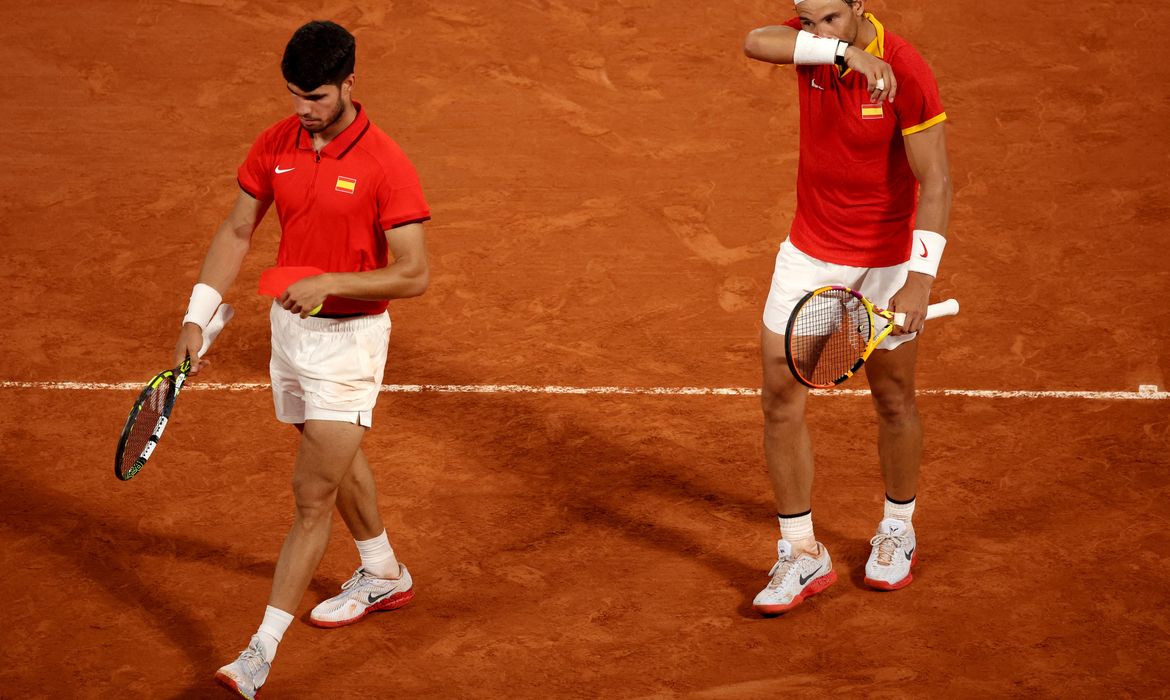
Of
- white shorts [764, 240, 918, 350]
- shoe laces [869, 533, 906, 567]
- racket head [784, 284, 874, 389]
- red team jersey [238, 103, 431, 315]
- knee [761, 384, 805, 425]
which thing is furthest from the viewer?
shoe laces [869, 533, 906, 567]

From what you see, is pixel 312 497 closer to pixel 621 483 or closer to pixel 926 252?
pixel 621 483

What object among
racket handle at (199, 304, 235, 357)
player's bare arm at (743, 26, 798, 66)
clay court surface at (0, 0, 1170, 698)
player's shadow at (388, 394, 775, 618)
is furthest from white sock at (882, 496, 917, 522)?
racket handle at (199, 304, 235, 357)

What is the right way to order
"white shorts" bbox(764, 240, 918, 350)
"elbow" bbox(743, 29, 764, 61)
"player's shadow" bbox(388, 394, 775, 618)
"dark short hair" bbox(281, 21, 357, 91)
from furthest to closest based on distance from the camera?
"player's shadow" bbox(388, 394, 775, 618), "white shorts" bbox(764, 240, 918, 350), "elbow" bbox(743, 29, 764, 61), "dark short hair" bbox(281, 21, 357, 91)

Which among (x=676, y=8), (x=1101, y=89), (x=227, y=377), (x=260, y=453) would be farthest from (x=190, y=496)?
(x=1101, y=89)

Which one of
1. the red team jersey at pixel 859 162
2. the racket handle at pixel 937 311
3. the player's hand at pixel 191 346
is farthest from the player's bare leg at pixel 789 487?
the player's hand at pixel 191 346

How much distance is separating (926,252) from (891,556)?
5.36 feet

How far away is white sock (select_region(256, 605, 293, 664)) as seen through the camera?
221 inches

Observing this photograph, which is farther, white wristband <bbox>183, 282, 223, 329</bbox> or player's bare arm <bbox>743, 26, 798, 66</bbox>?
player's bare arm <bbox>743, 26, 798, 66</bbox>

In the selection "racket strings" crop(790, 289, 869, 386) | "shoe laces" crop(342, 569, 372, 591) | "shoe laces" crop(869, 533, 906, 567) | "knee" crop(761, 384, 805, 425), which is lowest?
"shoe laces" crop(869, 533, 906, 567)

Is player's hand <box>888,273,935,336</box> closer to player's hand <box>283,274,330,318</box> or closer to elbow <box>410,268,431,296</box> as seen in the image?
elbow <box>410,268,431,296</box>

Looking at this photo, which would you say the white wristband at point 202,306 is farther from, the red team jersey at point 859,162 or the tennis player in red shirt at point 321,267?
the red team jersey at point 859,162

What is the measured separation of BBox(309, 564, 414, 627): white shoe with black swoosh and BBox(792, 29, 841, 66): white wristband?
2935mm

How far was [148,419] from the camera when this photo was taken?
5.71 metres

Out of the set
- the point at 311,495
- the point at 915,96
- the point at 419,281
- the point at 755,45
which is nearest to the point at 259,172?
the point at 419,281
